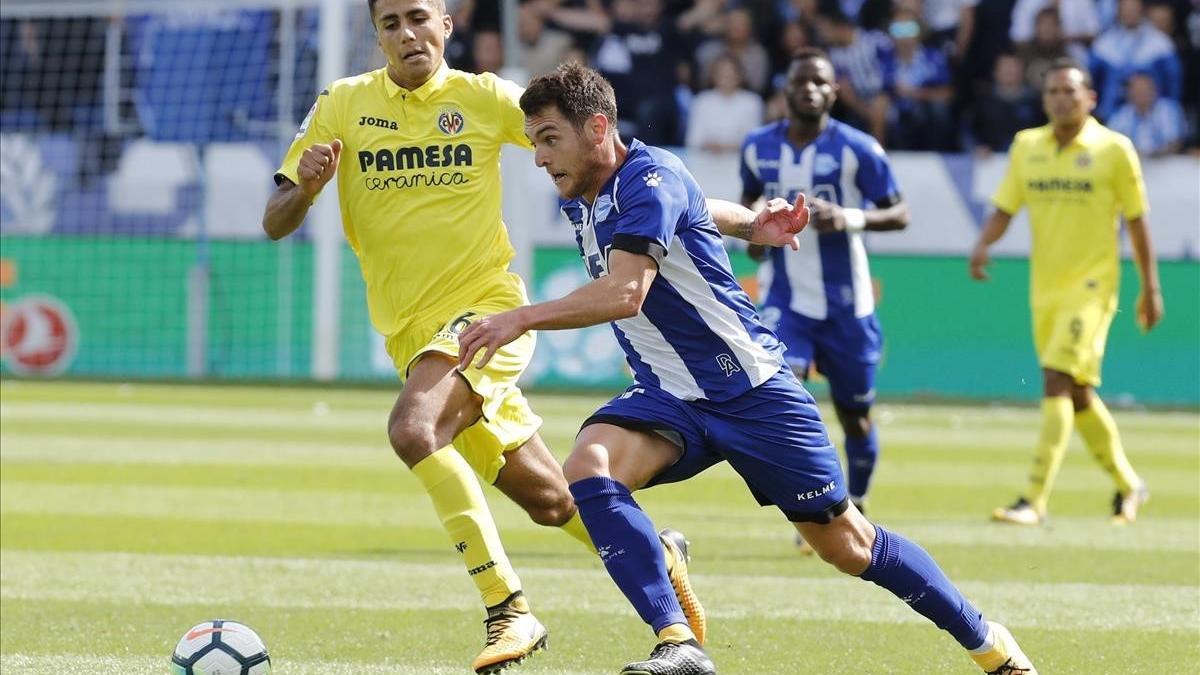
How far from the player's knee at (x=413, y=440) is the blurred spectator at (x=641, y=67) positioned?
49.4ft

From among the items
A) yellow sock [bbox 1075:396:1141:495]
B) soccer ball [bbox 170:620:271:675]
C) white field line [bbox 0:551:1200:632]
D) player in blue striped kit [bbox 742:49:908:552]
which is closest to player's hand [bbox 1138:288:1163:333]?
yellow sock [bbox 1075:396:1141:495]

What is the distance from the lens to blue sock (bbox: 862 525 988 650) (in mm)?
5125

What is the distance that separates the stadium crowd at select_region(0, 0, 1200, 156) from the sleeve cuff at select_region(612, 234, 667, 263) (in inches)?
593

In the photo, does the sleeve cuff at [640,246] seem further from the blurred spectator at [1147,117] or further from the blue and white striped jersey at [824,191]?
Result: the blurred spectator at [1147,117]

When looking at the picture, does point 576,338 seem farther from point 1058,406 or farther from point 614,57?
point 1058,406

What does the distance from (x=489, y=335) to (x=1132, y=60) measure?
16.8m

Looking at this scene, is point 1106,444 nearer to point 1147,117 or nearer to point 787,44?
point 1147,117

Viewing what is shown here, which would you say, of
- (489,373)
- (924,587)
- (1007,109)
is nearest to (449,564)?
(489,373)

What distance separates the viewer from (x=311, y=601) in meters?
7.23

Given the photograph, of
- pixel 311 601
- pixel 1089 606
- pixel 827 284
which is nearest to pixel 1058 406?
pixel 827 284

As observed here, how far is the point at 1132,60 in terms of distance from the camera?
65.5 ft

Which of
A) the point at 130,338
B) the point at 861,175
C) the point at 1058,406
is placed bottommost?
the point at 130,338

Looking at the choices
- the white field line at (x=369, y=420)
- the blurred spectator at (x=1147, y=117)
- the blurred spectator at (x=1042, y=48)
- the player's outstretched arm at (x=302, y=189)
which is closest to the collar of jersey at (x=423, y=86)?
the player's outstretched arm at (x=302, y=189)

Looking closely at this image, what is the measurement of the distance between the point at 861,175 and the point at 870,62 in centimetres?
1184
